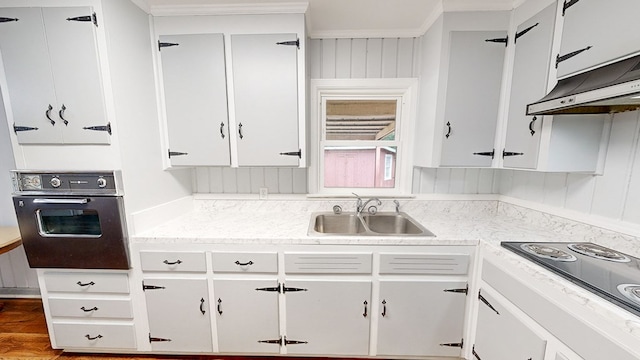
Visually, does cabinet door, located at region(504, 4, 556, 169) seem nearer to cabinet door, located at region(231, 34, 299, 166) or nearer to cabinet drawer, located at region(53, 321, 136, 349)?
cabinet door, located at region(231, 34, 299, 166)

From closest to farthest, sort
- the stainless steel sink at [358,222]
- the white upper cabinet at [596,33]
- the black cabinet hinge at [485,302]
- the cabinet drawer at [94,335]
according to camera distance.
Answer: the white upper cabinet at [596,33] → the black cabinet hinge at [485,302] → the cabinet drawer at [94,335] → the stainless steel sink at [358,222]

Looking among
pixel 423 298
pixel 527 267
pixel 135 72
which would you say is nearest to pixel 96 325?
pixel 135 72

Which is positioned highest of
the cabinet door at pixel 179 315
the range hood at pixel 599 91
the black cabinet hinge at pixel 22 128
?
the range hood at pixel 599 91

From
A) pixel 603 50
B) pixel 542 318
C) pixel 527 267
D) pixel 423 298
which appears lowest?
pixel 423 298

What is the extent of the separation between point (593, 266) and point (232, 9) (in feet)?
8.31

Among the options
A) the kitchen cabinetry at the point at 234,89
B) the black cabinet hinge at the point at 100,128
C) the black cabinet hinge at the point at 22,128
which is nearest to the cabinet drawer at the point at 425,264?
the kitchen cabinetry at the point at 234,89

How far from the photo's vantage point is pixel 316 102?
1.95m

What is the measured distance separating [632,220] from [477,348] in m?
1.10

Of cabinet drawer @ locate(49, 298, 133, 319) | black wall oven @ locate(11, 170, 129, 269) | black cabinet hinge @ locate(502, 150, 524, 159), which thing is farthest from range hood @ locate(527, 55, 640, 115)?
cabinet drawer @ locate(49, 298, 133, 319)

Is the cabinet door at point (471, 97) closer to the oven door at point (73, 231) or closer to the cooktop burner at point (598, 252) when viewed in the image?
the cooktop burner at point (598, 252)

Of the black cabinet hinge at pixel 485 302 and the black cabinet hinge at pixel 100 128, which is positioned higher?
the black cabinet hinge at pixel 100 128

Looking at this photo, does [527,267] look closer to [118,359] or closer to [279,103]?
[279,103]

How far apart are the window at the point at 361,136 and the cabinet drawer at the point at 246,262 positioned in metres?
0.77

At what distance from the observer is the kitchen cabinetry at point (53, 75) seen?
1283 millimetres
